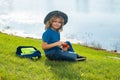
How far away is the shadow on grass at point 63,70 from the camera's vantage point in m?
12.8

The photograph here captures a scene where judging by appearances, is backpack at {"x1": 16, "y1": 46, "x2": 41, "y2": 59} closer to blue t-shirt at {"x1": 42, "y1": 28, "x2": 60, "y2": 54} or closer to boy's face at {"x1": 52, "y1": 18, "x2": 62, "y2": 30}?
blue t-shirt at {"x1": 42, "y1": 28, "x2": 60, "y2": 54}

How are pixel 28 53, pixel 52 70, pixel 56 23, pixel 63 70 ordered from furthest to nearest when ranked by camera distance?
pixel 28 53
pixel 56 23
pixel 63 70
pixel 52 70

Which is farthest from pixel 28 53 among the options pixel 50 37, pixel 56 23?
pixel 56 23

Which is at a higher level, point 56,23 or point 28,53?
point 56,23

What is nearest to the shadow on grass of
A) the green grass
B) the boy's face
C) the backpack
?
the green grass

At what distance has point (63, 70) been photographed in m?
13.5

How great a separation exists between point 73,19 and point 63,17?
92.1 meters

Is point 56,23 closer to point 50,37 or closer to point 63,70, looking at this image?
point 50,37

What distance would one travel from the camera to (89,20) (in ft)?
340

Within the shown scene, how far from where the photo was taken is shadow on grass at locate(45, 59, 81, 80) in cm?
1284

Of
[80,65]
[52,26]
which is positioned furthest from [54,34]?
[80,65]

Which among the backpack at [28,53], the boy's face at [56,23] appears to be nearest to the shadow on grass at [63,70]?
the backpack at [28,53]

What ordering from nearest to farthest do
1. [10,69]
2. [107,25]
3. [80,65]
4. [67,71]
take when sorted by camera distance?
[10,69] < [67,71] < [80,65] < [107,25]

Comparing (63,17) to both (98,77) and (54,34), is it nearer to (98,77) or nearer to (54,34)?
(54,34)
